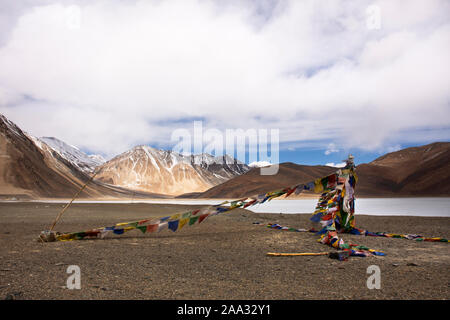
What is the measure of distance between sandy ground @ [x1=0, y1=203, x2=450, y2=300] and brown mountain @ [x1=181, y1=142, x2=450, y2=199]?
7620cm

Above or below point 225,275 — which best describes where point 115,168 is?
above

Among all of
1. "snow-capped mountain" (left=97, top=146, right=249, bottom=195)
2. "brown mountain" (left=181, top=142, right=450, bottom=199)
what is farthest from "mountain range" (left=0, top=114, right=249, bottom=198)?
"brown mountain" (left=181, top=142, right=450, bottom=199)

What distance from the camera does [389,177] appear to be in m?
92.4

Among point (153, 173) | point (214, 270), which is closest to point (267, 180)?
point (153, 173)

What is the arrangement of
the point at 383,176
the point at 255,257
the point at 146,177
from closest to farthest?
the point at 255,257
the point at 383,176
the point at 146,177

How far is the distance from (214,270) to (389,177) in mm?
97693

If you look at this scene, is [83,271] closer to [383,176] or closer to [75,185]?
[75,185]

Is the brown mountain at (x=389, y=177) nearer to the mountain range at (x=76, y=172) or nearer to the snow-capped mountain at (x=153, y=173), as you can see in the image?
the mountain range at (x=76, y=172)

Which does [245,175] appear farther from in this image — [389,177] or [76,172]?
[76,172]

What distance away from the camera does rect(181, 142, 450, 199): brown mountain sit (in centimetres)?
7881

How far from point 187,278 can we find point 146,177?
16182 centimetres

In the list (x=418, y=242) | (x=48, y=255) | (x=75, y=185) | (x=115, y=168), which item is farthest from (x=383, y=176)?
(x=115, y=168)

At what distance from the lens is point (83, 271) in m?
5.64

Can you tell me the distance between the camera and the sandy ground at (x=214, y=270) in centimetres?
446
